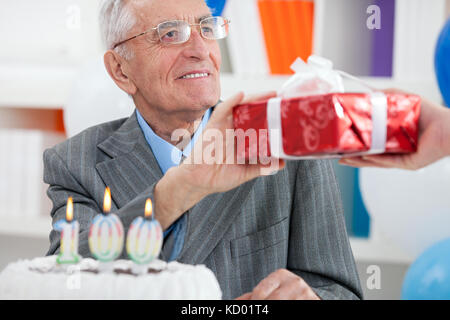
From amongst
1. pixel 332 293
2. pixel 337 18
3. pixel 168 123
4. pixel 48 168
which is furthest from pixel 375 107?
pixel 337 18

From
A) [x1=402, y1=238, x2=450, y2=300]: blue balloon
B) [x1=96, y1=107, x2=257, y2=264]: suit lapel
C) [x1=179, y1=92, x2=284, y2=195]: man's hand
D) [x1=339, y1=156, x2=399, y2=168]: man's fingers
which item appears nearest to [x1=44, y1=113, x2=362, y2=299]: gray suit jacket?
[x1=96, y1=107, x2=257, y2=264]: suit lapel

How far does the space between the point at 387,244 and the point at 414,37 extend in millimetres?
809

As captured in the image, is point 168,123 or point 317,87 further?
point 168,123

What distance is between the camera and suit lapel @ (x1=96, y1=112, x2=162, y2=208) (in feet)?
4.04

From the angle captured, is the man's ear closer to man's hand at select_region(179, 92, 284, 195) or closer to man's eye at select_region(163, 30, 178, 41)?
man's eye at select_region(163, 30, 178, 41)

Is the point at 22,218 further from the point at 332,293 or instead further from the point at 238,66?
the point at 332,293

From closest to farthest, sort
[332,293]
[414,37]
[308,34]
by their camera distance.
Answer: [332,293]
[414,37]
[308,34]

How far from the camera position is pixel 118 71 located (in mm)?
1465

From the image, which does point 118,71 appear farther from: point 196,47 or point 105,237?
point 105,237

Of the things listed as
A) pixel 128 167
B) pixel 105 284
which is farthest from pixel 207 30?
pixel 105 284

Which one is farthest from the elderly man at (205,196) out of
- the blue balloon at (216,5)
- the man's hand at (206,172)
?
the blue balloon at (216,5)

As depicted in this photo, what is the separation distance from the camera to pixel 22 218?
2701 mm

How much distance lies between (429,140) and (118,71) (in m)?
0.88

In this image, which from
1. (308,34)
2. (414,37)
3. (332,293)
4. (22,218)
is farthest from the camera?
(22,218)
